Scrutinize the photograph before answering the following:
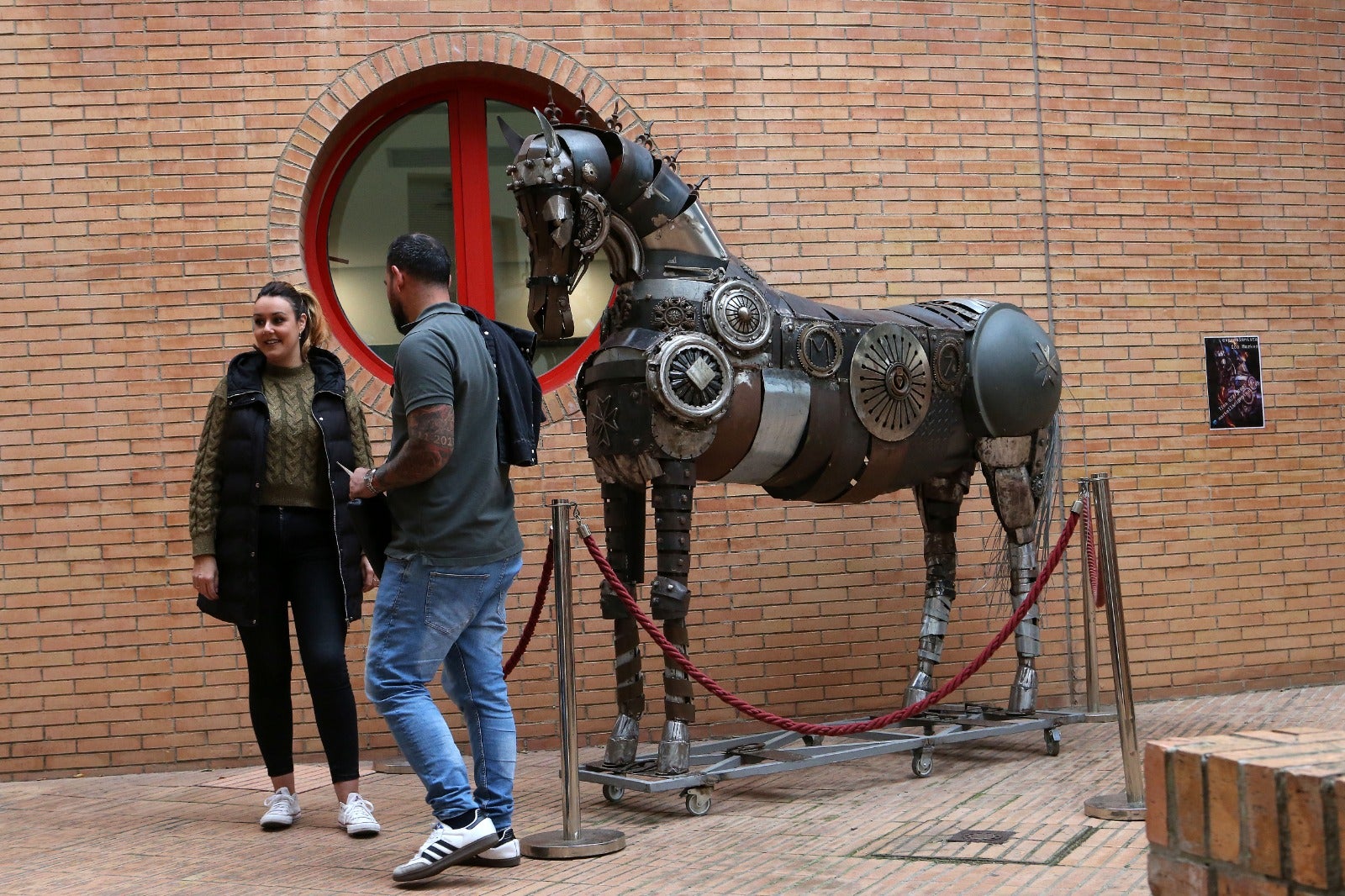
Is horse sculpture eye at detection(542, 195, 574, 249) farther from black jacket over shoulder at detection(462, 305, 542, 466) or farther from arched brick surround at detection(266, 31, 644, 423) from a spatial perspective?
arched brick surround at detection(266, 31, 644, 423)

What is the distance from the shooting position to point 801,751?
18.9 ft

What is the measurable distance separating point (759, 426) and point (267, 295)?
6.81ft

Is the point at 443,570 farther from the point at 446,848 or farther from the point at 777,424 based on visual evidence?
the point at 777,424

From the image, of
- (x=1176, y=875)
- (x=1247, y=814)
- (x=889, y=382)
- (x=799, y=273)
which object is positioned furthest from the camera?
(x=799, y=273)

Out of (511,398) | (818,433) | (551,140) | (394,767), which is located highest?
(551,140)

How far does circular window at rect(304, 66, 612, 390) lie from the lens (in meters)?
7.44

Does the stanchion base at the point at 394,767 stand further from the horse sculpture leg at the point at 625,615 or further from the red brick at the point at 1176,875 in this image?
the red brick at the point at 1176,875

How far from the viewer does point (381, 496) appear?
184 inches

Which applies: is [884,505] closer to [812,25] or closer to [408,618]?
[812,25]

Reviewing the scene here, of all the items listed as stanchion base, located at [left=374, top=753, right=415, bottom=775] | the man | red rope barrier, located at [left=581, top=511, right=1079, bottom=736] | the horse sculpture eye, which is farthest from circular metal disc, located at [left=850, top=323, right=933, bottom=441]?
stanchion base, located at [left=374, top=753, right=415, bottom=775]

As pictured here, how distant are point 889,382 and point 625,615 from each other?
161 centimetres

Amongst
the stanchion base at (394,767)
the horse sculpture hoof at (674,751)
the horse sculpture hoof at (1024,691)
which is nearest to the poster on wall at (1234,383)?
the horse sculpture hoof at (1024,691)

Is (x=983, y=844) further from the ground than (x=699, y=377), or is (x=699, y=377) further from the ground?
(x=699, y=377)

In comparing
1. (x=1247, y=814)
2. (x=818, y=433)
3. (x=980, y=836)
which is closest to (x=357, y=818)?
(x=980, y=836)
